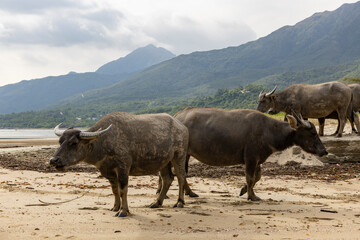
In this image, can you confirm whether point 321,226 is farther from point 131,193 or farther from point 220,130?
point 131,193

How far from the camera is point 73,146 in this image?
679 cm

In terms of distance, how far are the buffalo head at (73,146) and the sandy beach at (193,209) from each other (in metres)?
0.98

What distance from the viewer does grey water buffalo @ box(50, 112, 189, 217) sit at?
6781 millimetres

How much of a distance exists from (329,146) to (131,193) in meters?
8.43

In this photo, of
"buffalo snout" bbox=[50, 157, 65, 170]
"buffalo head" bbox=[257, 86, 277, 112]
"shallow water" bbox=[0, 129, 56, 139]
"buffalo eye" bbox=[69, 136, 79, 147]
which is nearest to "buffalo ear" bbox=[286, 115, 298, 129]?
"buffalo eye" bbox=[69, 136, 79, 147]

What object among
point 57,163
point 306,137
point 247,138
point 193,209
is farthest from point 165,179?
point 306,137

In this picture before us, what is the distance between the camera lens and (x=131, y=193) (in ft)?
31.4

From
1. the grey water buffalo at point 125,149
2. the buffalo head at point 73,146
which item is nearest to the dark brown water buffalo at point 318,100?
the grey water buffalo at point 125,149

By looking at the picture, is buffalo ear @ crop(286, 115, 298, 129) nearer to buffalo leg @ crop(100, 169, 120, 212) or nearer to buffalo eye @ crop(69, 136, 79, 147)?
buffalo leg @ crop(100, 169, 120, 212)

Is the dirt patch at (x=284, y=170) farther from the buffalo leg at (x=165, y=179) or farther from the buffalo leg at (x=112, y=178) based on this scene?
the buffalo leg at (x=112, y=178)

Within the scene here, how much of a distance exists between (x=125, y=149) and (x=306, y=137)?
4.51m

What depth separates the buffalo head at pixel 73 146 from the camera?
664 cm

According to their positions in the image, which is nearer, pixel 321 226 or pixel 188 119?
pixel 321 226

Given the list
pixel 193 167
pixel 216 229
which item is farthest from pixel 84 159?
pixel 193 167
